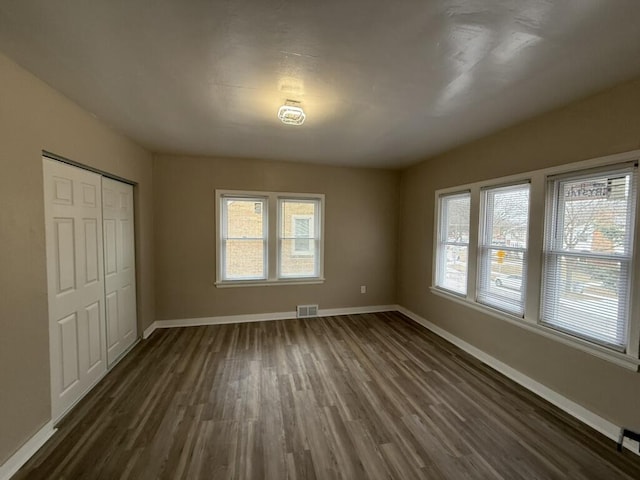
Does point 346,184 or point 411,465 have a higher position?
point 346,184

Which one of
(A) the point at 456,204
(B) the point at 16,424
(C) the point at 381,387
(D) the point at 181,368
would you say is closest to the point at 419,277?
(A) the point at 456,204

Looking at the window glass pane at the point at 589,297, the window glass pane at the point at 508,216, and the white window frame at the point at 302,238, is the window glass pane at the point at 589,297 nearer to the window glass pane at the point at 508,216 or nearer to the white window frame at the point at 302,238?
the window glass pane at the point at 508,216

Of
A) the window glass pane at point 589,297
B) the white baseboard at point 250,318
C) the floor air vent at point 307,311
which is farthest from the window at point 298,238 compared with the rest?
the window glass pane at point 589,297

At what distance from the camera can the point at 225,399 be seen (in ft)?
7.88

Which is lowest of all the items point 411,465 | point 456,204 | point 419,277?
point 411,465

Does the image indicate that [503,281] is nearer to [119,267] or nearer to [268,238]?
[268,238]

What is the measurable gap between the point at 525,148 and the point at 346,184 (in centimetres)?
257

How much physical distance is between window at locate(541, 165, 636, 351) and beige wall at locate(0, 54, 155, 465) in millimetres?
4067

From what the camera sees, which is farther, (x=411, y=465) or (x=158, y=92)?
(x=158, y=92)

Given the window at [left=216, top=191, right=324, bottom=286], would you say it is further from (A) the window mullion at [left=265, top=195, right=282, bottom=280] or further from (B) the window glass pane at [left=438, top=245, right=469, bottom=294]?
(B) the window glass pane at [left=438, top=245, right=469, bottom=294]

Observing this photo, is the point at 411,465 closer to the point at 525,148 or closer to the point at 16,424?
the point at 16,424

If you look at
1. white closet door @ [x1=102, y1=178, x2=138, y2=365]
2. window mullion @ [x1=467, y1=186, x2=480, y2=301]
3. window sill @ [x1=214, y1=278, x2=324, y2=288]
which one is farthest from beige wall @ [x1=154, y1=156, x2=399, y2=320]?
window mullion @ [x1=467, y1=186, x2=480, y2=301]

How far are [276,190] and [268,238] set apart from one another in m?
0.78

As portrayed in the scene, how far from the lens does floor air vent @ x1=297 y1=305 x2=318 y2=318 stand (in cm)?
454
